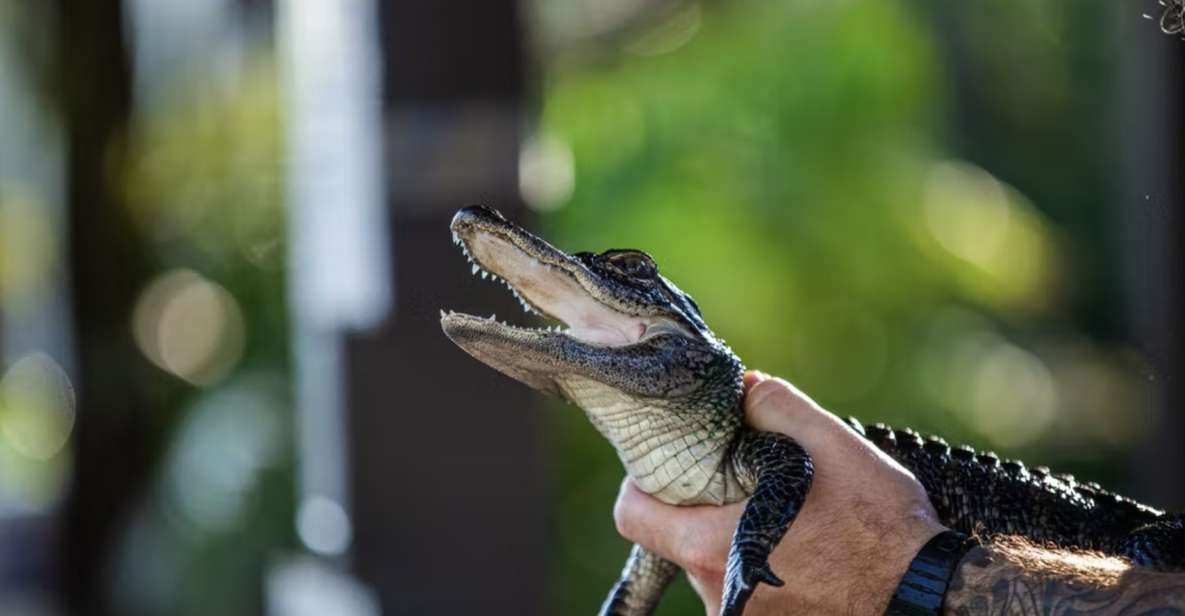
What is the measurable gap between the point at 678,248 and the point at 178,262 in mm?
2267

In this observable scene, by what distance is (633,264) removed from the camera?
153 cm

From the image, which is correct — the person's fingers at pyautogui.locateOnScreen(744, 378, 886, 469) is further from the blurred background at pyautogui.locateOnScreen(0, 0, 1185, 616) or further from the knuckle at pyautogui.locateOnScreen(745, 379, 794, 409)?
the blurred background at pyautogui.locateOnScreen(0, 0, 1185, 616)

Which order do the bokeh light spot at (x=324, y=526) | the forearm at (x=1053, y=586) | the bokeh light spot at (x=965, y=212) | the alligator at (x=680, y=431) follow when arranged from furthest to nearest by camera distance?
the bokeh light spot at (x=965, y=212)
the bokeh light spot at (x=324, y=526)
the alligator at (x=680, y=431)
the forearm at (x=1053, y=586)

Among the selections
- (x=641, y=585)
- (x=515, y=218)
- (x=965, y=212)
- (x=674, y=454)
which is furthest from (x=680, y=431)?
(x=965, y=212)

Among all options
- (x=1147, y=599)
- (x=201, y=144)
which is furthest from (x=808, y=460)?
(x=201, y=144)

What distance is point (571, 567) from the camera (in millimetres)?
4473

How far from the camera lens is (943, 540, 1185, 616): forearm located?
130cm

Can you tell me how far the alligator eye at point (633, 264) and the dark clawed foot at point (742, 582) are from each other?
1.11 ft

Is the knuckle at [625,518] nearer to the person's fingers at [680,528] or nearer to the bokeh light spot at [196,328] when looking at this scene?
the person's fingers at [680,528]

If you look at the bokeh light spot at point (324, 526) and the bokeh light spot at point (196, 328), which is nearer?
the bokeh light spot at point (324, 526)

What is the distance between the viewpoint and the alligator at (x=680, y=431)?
141 cm

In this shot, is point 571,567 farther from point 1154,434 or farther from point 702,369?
point 702,369

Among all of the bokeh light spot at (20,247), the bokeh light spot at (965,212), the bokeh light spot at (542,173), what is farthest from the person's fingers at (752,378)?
the bokeh light spot at (20,247)

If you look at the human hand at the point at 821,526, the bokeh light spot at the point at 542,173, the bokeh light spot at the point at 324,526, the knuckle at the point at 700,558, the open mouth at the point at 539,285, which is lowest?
the bokeh light spot at the point at 324,526
